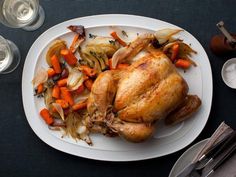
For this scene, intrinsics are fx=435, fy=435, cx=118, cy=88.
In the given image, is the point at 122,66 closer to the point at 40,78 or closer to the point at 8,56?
the point at 40,78

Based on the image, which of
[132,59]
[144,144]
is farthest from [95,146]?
[132,59]

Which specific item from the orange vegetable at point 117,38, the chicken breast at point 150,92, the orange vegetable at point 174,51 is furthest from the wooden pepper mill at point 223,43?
the orange vegetable at point 117,38

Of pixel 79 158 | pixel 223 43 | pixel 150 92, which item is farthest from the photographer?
pixel 79 158

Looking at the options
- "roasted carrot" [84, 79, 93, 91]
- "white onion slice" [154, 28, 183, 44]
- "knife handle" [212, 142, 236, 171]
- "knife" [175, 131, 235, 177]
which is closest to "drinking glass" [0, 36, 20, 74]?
"roasted carrot" [84, 79, 93, 91]

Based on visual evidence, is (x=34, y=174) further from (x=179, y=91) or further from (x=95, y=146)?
(x=179, y=91)

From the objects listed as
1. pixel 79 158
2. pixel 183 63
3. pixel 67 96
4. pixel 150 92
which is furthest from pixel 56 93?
pixel 183 63

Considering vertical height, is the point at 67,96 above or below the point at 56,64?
below

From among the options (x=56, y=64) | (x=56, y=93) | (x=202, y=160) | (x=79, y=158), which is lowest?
(x=79, y=158)
